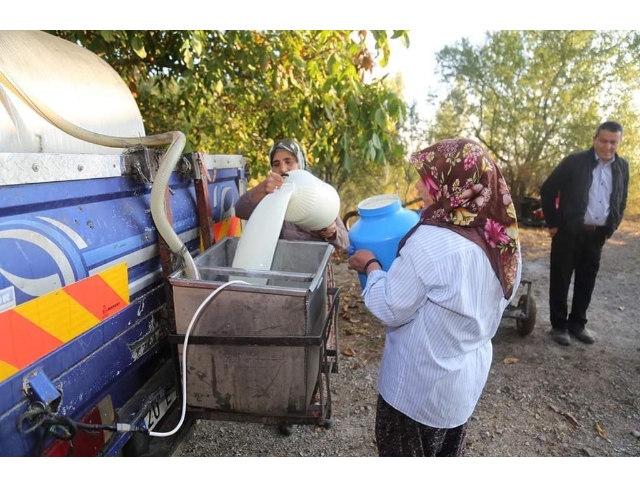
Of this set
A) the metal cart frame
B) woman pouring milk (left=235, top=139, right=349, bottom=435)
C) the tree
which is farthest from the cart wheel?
the tree

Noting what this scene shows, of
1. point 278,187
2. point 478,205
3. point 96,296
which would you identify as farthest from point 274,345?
point 278,187

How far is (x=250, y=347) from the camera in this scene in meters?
1.65

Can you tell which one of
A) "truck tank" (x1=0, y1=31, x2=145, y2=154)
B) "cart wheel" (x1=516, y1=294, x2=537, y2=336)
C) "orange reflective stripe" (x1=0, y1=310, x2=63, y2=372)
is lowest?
"cart wheel" (x1=516, y1=294, x2=537, y2=336)

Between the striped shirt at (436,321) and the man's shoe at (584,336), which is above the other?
the striped shirt at (436,321)

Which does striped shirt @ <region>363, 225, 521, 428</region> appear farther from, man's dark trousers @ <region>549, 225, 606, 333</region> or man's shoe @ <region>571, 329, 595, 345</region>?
man's shoe @ <region>571, 329, 595, 345</region>

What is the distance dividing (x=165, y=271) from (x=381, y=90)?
2798mm

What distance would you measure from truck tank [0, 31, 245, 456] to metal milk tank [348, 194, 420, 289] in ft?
3.07

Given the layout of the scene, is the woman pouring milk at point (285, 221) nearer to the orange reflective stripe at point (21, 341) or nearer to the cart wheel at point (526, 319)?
the orange reflective stripe at point (21, 341)

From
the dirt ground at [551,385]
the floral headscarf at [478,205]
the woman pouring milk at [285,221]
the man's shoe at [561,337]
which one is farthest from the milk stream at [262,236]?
the man's shoe at [561,337]

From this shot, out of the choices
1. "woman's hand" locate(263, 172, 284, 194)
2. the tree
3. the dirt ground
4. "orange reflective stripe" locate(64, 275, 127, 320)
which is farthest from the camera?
the tree

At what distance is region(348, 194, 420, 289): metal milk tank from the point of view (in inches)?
99.3

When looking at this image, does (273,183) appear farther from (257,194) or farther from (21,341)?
(21,341)

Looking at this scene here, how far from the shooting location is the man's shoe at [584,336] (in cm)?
407

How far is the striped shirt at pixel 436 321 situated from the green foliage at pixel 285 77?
227 cm
